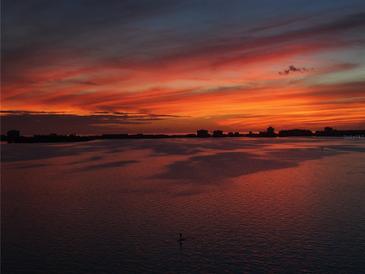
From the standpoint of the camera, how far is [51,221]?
30188 millimetres

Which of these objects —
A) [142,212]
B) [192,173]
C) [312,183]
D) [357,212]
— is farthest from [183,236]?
[192,173]

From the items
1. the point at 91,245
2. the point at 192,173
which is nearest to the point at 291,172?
the point at 192,173

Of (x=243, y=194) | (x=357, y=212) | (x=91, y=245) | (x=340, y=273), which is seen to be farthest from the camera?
(x=243, y=194)

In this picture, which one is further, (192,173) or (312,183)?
(192,173)

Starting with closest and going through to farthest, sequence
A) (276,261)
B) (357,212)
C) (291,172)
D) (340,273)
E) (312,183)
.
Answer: (340,273)
(276,261)
(357,212)
(312,183)
(291,172)

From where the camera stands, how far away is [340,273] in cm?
1920

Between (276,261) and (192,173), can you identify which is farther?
(192,173)

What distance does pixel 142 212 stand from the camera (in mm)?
33062

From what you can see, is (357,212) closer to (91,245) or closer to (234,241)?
(234,241)

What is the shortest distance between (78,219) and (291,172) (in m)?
41.7

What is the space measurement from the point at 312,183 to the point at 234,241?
28068 millimetres

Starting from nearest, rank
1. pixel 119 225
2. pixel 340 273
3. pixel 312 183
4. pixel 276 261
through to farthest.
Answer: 1. pixel 340 273
2. pixel 276 261
3. pixel 119 225
4. pixel 312 183

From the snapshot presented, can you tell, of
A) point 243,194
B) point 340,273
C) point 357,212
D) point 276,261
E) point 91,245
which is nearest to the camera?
point 340,273

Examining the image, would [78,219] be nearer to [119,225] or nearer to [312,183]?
[119,225]
